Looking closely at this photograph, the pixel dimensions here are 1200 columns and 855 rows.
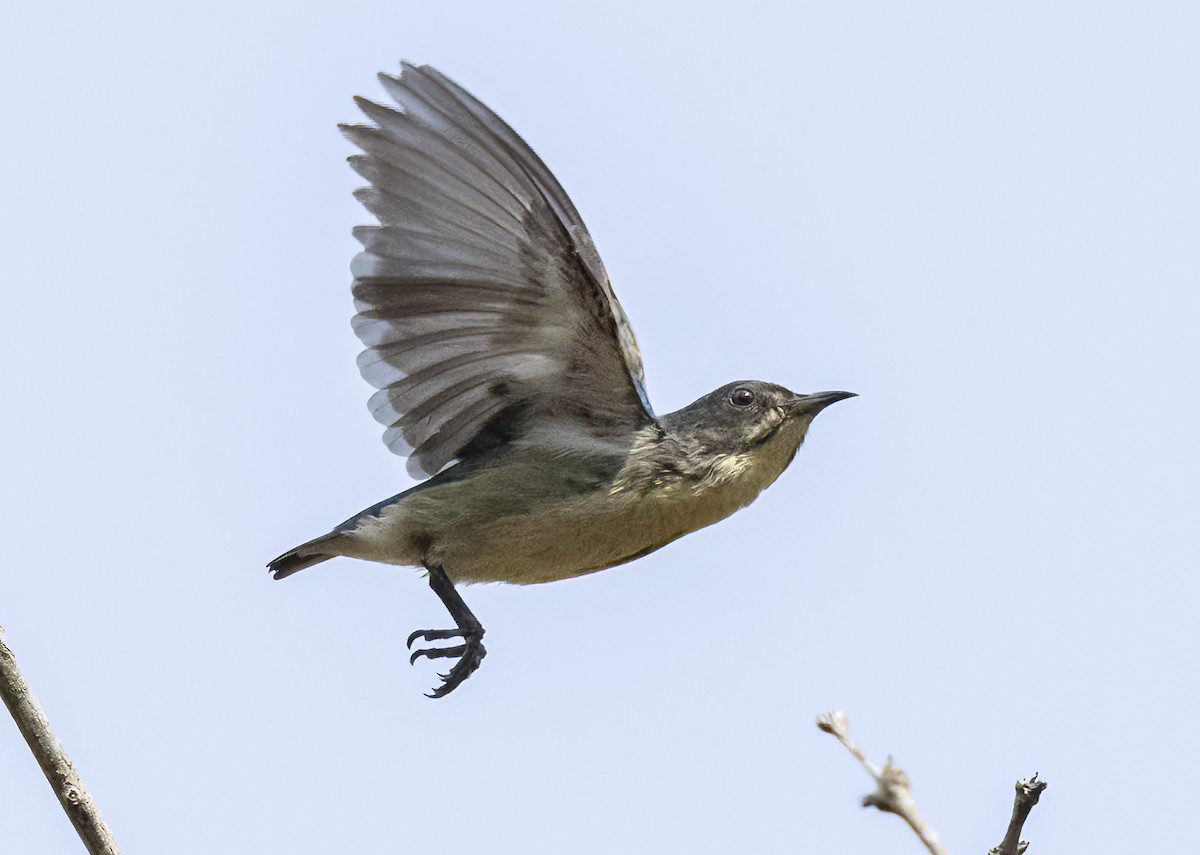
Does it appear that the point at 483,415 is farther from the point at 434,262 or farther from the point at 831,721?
the point at 831,721

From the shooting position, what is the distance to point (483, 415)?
20.8 feet

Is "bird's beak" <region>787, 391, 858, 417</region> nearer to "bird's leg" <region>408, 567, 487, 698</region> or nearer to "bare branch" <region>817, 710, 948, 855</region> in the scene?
"bird's leg" <region>408, 567, 487, 698</region>

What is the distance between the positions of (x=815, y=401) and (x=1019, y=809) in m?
3.88

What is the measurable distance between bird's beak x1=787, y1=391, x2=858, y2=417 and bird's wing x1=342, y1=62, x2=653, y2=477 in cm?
70

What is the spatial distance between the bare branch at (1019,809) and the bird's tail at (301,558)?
4033mm

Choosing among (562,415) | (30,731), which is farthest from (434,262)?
(30,731)

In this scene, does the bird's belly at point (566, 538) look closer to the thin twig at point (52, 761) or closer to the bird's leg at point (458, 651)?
the bird's leg at point (458, 651)

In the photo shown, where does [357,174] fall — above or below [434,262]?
above

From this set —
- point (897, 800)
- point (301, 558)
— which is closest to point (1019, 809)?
point (897, 800)

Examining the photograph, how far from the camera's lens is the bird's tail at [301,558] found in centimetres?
639

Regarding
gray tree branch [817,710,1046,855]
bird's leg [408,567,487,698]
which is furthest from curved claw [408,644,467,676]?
gray tree branch [817,710,1046,855]

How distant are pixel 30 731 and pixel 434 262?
2674mm

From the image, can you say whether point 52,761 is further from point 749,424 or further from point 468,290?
point 749,424

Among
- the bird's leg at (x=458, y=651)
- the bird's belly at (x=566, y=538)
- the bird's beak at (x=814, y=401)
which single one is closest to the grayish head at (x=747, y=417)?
the bird's beak at (x=814, y=401)
